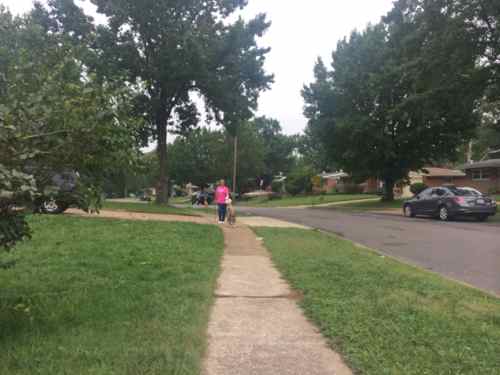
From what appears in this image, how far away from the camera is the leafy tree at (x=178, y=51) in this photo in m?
22.2

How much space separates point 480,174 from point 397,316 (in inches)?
1755

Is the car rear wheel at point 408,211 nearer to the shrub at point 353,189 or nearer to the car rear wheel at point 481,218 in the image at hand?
the car rear wheel at point 481,218

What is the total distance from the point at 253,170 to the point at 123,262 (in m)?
63.8

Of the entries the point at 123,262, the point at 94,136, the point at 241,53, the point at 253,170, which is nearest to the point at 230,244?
the point at 123,262

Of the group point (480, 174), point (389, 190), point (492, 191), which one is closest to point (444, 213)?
point (389, 190)

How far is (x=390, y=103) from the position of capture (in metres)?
33.5

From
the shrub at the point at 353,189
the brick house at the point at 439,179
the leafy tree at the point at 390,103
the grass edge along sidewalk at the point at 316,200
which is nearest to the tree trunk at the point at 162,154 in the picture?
the leafy tree at the point at 390,103

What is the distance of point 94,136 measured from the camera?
419cm

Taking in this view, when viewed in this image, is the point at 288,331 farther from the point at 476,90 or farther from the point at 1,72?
the point at 476,90

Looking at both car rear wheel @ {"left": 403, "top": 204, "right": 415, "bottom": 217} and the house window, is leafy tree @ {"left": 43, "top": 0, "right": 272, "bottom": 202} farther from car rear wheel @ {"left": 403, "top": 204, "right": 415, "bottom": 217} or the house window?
the house window

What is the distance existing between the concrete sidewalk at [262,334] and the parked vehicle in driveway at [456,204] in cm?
1418

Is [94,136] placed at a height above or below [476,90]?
below

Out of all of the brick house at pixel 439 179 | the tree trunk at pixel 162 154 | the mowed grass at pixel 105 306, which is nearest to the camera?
the mowed grass at pixel 105 306

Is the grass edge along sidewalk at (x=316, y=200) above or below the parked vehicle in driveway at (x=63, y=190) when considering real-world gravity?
below
